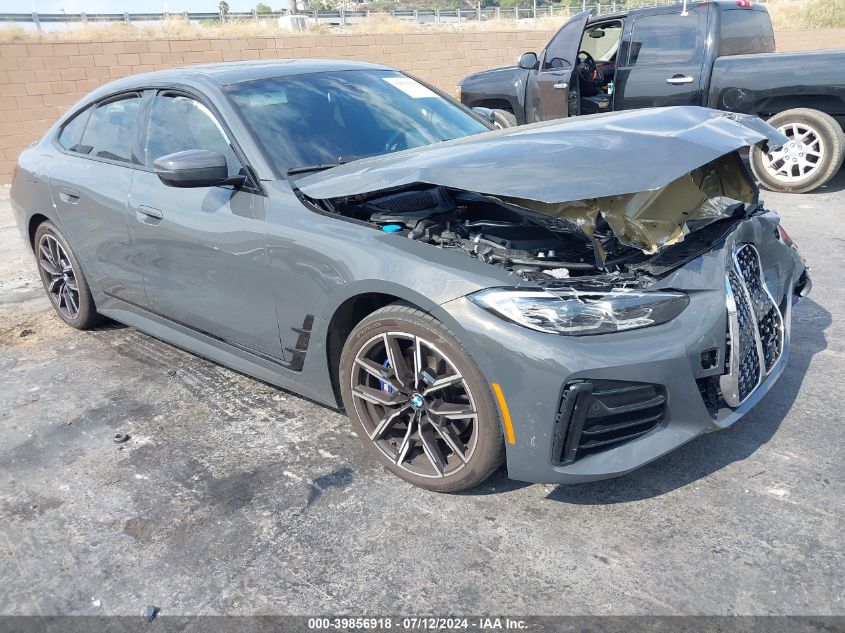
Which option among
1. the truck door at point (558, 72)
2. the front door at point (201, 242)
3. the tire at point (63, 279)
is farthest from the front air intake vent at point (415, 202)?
the truck door at point (558, 72)

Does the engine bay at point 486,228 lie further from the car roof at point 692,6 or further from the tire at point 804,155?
the car roof at point 692,6

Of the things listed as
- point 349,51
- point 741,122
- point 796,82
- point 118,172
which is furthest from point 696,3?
point 349,51

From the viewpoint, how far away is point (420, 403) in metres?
2.76

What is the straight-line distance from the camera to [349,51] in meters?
16.1

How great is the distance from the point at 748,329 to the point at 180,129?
295 centimetres

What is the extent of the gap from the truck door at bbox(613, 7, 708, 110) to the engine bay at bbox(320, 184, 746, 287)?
5.20 m

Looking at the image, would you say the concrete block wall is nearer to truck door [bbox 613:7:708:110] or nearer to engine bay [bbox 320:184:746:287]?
truck door [bbox 613:7:708:110]

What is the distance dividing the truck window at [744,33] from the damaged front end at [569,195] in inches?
190

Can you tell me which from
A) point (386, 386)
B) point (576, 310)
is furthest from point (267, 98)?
Result: point (576, 310)

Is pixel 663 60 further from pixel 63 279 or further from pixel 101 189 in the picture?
pixel 63 279

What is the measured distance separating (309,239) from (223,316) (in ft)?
2.54

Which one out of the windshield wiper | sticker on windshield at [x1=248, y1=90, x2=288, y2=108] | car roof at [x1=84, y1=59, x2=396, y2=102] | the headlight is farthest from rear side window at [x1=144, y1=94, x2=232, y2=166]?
the headlight

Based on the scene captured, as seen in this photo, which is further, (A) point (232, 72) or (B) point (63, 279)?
(B) point (63, 279)

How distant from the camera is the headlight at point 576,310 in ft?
7.89
